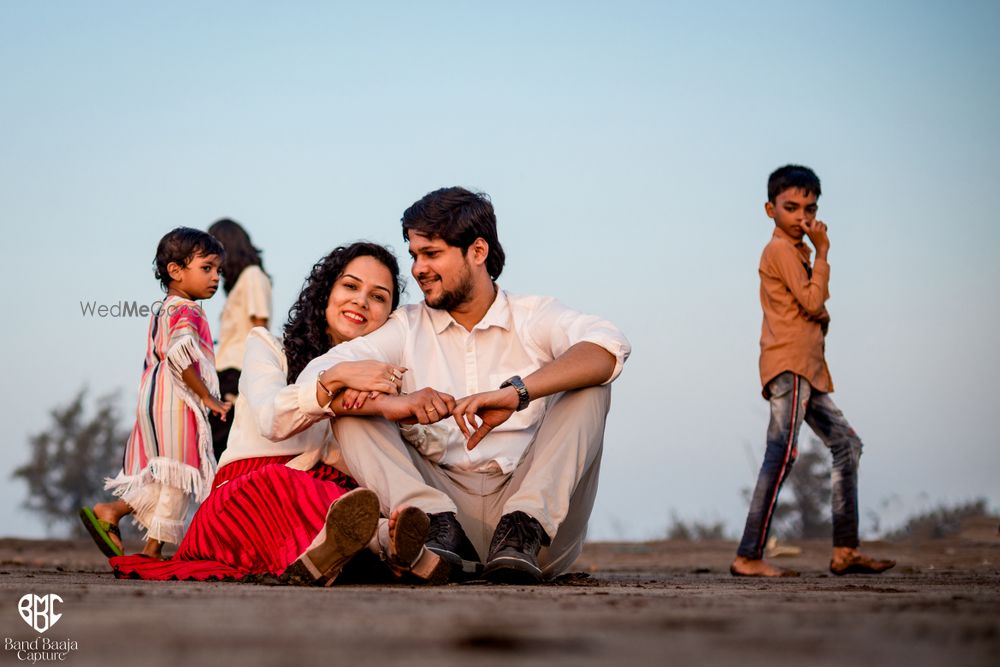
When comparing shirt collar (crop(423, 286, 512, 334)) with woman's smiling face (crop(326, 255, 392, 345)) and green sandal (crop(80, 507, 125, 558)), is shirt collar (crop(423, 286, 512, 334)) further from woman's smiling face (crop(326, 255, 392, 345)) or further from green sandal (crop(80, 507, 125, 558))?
green sandal (crop(80, 507, 125, 558))

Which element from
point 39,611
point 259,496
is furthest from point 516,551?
point 39,611

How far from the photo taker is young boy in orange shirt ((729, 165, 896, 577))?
19.3 feet

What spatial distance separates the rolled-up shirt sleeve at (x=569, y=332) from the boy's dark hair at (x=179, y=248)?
230 cm

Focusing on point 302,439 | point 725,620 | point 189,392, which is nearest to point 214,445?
point 189,392

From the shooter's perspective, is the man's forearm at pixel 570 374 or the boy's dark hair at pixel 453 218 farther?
the boy's dark hair at pixel 453 218

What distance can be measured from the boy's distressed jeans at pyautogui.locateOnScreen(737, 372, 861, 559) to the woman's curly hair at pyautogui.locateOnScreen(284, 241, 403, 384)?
2250mm

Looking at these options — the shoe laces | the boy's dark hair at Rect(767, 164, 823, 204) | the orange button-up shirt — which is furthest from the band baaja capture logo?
the boy's dark hair at Rect(767, 164, 823, 204)

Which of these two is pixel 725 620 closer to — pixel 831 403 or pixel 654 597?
pixel 654 597

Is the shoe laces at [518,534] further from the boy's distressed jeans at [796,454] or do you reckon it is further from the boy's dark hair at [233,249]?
the boy's dark hair at [233,249]

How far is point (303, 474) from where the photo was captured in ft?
12.6

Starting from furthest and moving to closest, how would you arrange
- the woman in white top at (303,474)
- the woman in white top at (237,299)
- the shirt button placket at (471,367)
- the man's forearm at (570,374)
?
the woman in white top at (237,299), the shirt button placket at (471,367), the man's forearm at (570,374), the woman in white top at (303,474)

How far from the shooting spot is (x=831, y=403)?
19.8 feet

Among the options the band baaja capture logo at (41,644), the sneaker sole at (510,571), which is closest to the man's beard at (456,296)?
the sneaker sole at (510,571)

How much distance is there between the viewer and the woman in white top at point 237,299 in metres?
7.29
